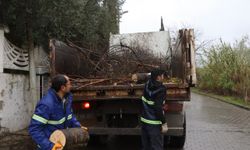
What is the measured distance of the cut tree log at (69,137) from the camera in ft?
13.7

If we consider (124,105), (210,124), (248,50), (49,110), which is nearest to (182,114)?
(124,105)

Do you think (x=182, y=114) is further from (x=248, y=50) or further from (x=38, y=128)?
(x=248, y=50)

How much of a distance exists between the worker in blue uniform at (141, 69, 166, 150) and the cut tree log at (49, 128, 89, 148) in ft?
6.90

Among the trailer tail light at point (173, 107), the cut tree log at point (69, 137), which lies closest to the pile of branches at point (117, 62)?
the trailer tail light at point (173, 107)

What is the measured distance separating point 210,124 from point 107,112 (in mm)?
6105

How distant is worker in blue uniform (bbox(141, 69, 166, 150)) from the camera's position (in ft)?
Answer: 21.3

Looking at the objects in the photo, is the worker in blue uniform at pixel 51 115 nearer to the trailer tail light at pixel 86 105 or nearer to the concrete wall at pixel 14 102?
the trailer tail light at pixel 86 105

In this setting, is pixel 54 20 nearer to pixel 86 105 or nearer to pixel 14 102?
pixel 14 102

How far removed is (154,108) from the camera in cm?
654

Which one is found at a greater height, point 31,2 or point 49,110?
point 31,2

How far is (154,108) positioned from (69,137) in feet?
8.01

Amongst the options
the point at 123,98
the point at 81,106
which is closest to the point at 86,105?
the point at 81,106

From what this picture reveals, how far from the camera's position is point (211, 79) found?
31.4 m

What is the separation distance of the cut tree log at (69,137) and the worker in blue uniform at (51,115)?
5 centimetres
